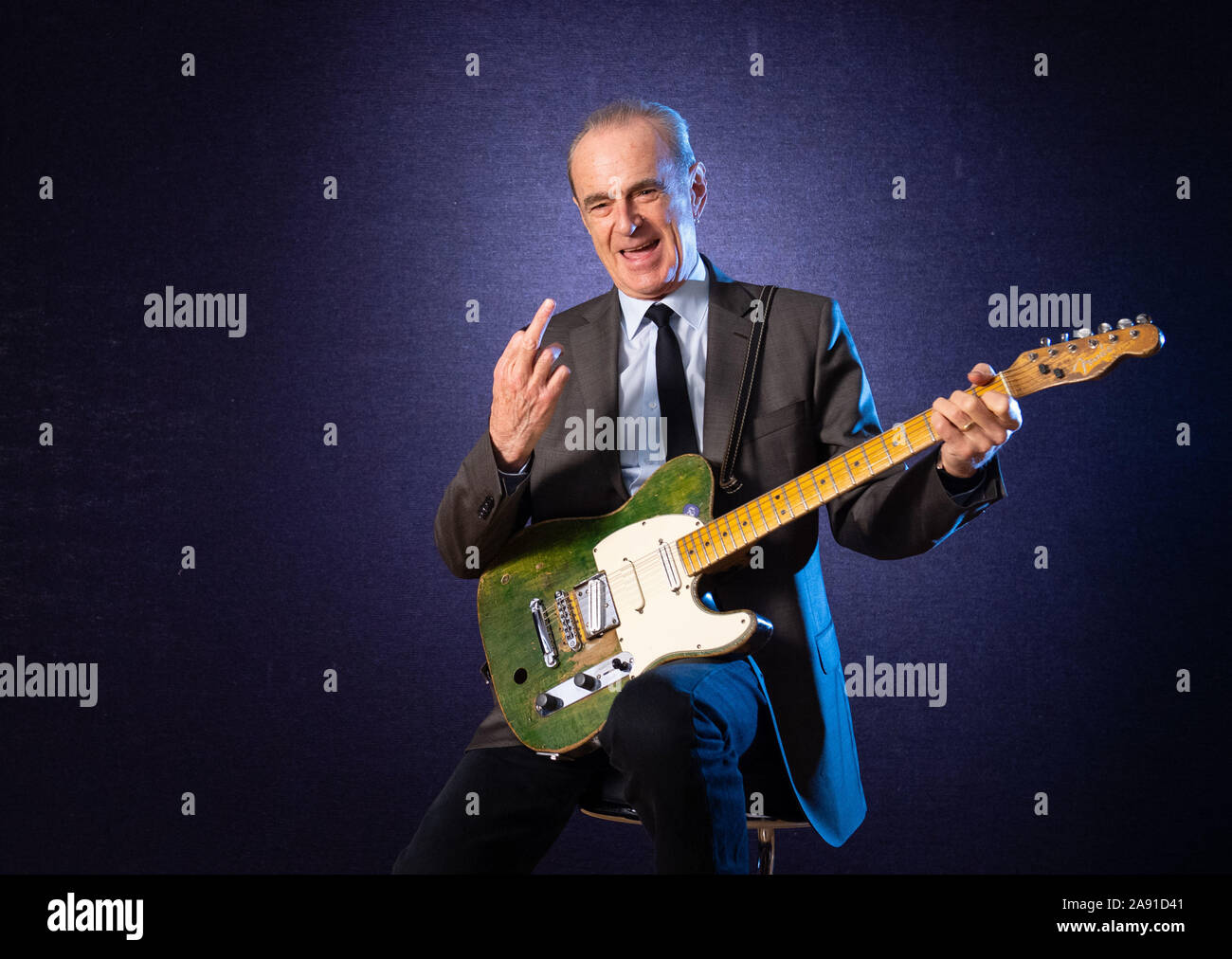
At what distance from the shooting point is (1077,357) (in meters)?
1.71

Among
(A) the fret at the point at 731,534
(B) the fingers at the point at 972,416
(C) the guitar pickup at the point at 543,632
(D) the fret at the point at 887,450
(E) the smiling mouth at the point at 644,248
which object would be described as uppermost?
(E) the smiling mouth at the point at 644,248

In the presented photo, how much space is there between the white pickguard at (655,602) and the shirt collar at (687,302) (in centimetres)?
46

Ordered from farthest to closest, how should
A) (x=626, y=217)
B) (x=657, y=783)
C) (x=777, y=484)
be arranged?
(x=626, y=217) < (x=777, y=484) < (x=657, y=783)

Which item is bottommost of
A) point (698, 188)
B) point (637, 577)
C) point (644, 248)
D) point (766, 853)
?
point (766, 853)

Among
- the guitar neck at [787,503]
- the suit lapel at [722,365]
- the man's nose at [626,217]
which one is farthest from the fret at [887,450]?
the man's nose at [626,217]

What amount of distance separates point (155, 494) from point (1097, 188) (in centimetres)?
266

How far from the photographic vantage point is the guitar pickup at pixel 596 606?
196 cm

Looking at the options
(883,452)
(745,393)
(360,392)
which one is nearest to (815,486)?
(883,452)

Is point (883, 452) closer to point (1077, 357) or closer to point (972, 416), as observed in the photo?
point (972, 416)

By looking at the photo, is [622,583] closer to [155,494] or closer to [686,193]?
[686,193]

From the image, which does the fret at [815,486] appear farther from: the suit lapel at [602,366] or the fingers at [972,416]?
the suit lapel at [602,366]

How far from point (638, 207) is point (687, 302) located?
213 millimetres

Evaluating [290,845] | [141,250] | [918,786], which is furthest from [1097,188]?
[290,845]

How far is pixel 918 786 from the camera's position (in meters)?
2.93
